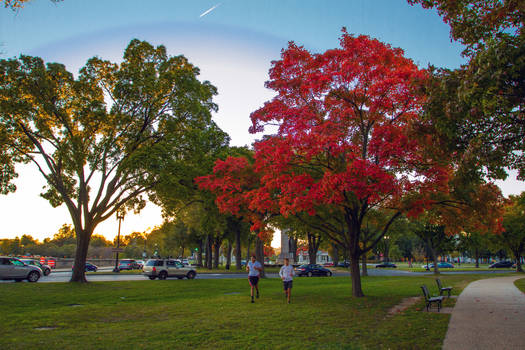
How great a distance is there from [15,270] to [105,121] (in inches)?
453

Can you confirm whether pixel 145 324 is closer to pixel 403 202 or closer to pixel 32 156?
pixel 403 202

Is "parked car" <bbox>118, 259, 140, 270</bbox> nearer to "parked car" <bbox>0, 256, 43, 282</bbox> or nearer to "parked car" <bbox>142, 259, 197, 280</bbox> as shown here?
"parked car" <bbox>142, 259, 197, 280</bbox>

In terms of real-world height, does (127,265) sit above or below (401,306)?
below

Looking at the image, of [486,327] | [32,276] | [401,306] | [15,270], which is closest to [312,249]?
[32,276]

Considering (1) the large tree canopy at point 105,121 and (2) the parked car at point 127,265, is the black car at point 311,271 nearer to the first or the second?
(1) the large tree canopy at point 105,121

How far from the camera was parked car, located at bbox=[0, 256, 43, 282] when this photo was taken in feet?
74.6

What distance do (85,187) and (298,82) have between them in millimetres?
15735

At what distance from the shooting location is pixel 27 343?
21.3ft

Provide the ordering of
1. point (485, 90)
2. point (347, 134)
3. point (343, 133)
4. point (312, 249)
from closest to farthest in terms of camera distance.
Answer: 1. point (485, 90)
2. point (343, 133)
3. point (347, 134)
4. point (312, 249)

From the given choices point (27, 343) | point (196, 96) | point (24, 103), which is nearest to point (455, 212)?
point (27, 343)

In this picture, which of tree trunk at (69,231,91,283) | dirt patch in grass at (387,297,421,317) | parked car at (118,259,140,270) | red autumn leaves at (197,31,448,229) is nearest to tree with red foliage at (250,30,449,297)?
red autumn leaves at (197,31,448,229)

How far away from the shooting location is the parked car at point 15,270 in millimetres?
22734

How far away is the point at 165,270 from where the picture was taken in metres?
29.2

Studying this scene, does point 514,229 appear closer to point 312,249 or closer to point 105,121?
point 312,249
